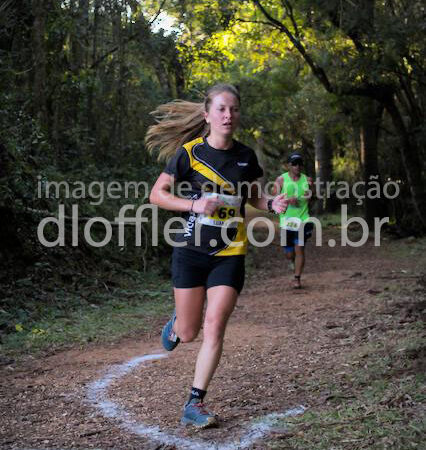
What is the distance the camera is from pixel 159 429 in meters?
4.95

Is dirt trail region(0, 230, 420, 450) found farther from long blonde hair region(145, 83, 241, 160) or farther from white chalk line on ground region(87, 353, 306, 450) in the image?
long blonde hair region(145, 83, 241, 160)

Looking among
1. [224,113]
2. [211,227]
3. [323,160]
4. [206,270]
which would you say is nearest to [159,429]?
[206,270]

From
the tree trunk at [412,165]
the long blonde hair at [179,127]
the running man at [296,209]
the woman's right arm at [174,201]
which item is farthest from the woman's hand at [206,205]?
the tree trunk at [412,165]

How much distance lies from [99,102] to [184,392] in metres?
12.2

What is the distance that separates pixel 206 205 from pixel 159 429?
158cm

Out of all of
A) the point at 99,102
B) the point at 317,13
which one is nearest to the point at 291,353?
the point at 99,102

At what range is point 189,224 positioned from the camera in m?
5.22

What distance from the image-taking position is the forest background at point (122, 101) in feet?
36.5

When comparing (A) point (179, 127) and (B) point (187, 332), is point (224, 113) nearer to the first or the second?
(A) point (179, 127)

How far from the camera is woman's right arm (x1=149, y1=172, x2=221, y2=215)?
4.75 metres

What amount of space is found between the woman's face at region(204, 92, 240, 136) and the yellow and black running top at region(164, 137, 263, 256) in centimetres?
15

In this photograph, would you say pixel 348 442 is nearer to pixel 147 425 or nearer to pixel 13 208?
pixel 147 425

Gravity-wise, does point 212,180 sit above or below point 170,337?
above

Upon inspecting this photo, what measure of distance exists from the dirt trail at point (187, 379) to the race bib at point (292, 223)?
4.09 ft
